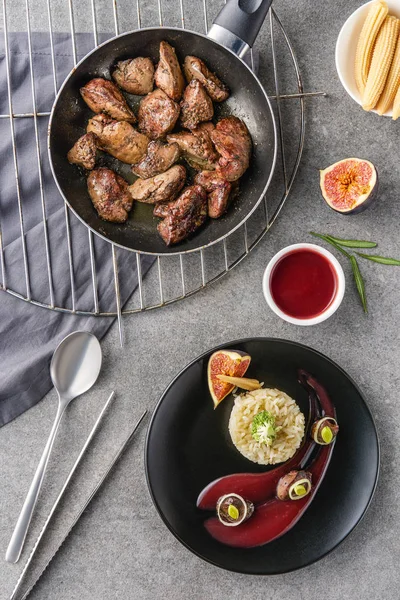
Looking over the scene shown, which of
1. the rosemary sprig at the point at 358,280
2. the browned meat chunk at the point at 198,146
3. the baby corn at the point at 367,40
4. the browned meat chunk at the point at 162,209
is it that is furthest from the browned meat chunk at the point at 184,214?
the baby corn at the point at 367,40

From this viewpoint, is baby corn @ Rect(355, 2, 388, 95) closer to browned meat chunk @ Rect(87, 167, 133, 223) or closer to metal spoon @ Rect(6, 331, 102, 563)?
browned meat chunk @ Rect(87, 167, 133, 223)

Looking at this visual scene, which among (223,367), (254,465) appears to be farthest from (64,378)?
(254,465)

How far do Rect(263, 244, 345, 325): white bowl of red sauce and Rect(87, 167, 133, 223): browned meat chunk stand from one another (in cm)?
74

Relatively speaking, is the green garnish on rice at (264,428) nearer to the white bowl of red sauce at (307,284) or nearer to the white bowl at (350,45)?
the white bowl of red sauce at (307,284)

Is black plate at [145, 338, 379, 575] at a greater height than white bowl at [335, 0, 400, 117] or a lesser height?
lesser

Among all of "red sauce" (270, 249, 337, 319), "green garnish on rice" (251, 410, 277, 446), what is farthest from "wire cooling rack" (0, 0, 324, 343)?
"green garnish on rice" (251, 410, 277, 446)

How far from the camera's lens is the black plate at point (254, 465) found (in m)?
2.62

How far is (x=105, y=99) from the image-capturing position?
8.27 ft

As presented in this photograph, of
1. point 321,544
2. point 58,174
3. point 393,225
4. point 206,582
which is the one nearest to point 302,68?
point 393,225

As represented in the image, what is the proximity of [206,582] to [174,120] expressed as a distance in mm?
2173

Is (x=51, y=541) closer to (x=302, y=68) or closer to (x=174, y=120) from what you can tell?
(x=174, y=120)

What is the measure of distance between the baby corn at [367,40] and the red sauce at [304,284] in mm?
803

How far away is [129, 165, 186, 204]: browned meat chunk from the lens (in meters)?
2.55

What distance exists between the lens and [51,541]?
272cm
